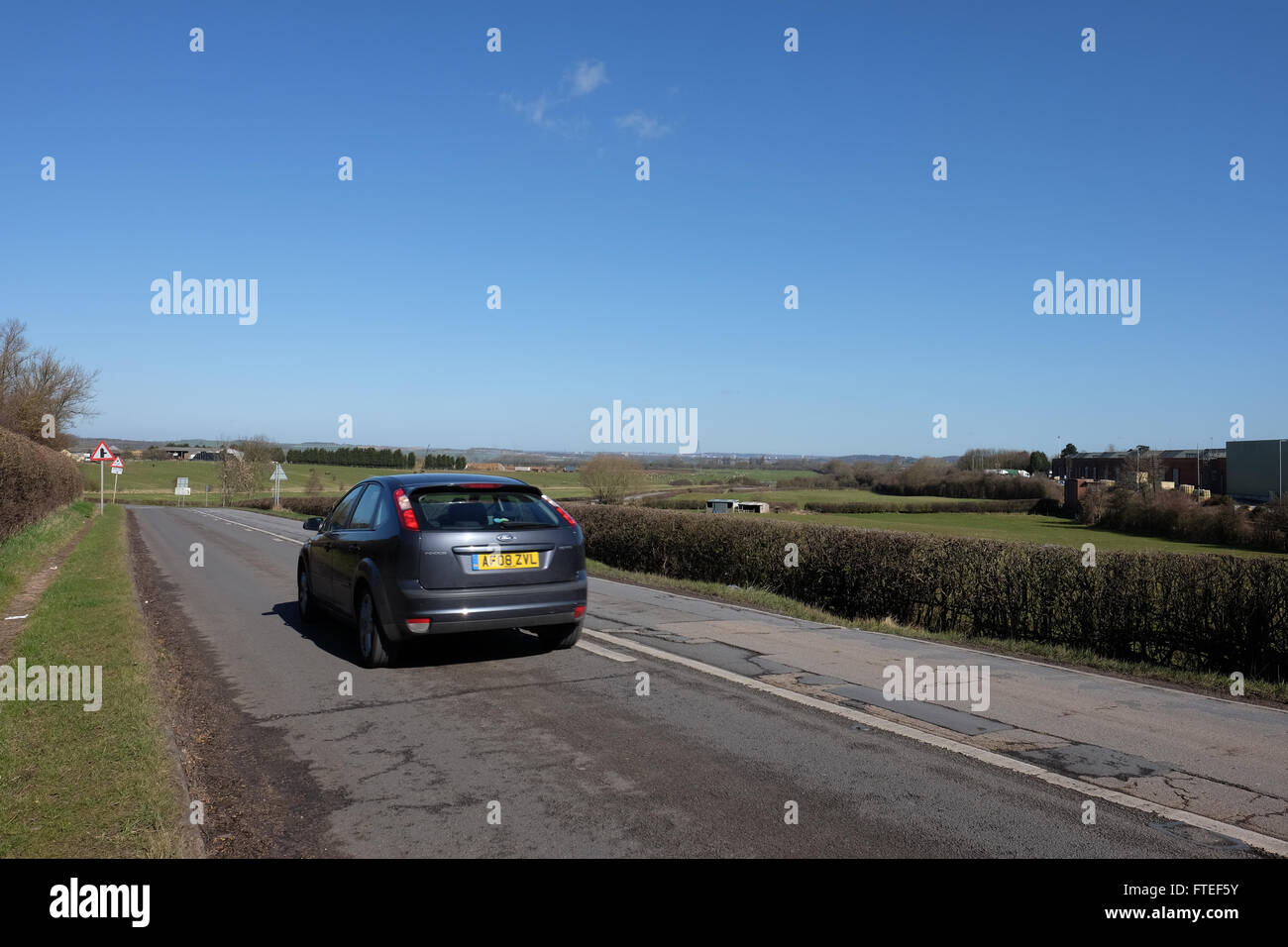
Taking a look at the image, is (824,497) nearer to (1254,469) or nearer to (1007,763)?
(1254,469)

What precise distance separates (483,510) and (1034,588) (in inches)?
268

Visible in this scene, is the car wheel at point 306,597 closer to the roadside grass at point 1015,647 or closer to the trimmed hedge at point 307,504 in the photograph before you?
the roadside grass at point 1015,647

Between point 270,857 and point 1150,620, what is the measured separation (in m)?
8.94

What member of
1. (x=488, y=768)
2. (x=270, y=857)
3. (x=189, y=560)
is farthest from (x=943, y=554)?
(x=189, y=560)

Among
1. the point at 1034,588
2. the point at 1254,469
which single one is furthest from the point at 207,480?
the point at 1254,469

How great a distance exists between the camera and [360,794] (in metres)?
4.84

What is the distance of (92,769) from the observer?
503 centimetres

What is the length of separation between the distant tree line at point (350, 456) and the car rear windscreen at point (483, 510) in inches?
2660

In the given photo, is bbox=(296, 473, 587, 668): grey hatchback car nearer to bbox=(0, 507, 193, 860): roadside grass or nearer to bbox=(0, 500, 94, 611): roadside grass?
bbox=(0, 507, 193, 860): roadside grass

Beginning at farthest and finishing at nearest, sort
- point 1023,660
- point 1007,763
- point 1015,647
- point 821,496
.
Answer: point 821,496 < point 1015,647 < point 1023,660 < point 1007,763

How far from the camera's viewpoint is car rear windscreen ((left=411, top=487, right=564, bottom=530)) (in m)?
7.90

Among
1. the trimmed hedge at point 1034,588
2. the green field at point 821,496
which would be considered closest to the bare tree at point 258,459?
the green field at point 821,496

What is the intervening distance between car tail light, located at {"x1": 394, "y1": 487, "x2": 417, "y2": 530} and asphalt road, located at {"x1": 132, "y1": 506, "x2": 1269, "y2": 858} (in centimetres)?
132
